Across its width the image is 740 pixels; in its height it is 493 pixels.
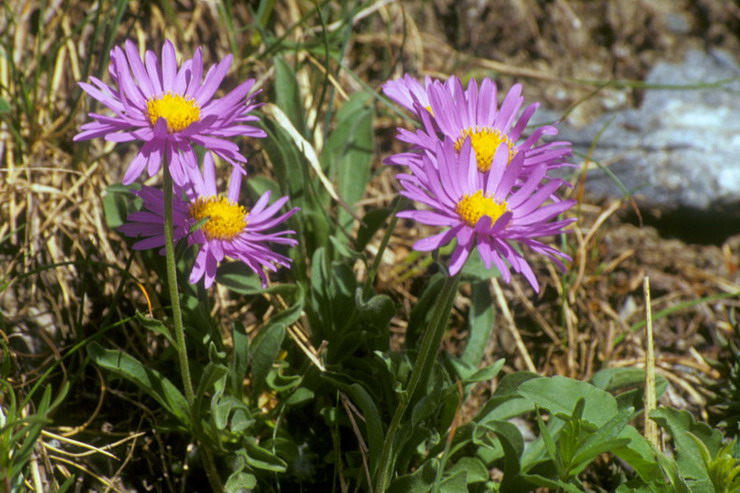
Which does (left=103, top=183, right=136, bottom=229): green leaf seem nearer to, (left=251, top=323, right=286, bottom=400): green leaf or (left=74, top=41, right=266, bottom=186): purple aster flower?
(left=74, top=41, right=266, bottom=186): purple aster flower

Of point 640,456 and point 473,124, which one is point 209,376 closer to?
point 473,124

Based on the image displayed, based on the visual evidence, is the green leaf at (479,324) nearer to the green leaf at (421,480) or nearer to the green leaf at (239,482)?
the green leaf at (421,480)

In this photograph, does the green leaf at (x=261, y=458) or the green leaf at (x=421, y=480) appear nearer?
the green leaf at (x=421, y=480)

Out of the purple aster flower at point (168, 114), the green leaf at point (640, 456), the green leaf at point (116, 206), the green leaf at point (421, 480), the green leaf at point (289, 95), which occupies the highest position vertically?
the green leaf at point (289, 95)

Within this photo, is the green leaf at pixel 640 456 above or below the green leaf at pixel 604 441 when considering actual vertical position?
below

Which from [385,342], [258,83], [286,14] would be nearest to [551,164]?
[385,342]

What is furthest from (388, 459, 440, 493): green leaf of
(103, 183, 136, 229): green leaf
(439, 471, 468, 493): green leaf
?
(103, 183, 136, 229): green leaf

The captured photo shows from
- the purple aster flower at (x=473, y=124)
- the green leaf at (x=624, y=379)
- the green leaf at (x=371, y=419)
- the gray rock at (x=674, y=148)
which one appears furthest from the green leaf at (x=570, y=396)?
the gray rock at (x=674, y=148)
